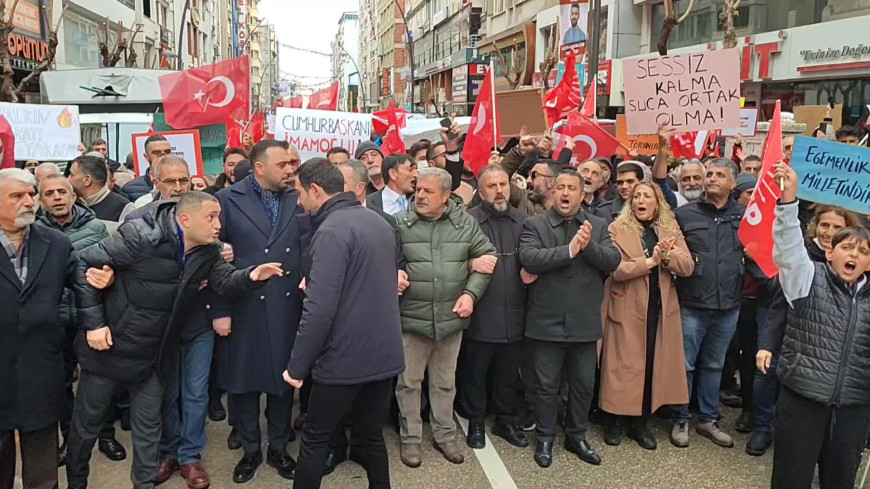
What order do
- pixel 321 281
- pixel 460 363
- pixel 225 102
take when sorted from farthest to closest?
pixel 225 102, pixel 460 363, pixel 321 281

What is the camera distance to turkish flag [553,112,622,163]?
7602 mm

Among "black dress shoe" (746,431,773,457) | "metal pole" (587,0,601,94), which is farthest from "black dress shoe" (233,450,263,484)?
"metal pole" (587,0,601,94)

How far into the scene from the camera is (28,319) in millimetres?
3586

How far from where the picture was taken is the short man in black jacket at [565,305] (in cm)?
467

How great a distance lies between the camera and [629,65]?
682 cm

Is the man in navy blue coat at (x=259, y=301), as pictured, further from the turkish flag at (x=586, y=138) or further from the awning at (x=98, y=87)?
the awning at (x=98, y=87)

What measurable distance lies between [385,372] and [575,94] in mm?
5566

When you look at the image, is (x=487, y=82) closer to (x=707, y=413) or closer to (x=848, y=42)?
(x=707, y=413)

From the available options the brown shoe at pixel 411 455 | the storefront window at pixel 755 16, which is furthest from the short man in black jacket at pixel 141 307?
the storefront window at pixel 755 16

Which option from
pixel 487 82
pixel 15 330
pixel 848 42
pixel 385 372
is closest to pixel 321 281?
pixel 385 372

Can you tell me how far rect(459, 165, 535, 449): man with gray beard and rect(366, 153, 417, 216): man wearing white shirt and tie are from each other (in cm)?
58

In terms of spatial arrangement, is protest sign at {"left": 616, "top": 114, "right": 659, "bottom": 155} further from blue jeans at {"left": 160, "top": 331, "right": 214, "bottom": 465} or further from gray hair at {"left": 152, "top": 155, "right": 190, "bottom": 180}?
blue jeans at {"left": 160, "top": 331, "right": 214, "bottom": 465}

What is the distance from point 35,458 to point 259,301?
56.2 inches

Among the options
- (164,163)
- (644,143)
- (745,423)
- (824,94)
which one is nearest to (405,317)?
(164,163)
